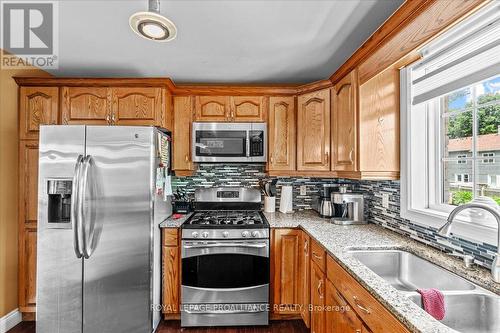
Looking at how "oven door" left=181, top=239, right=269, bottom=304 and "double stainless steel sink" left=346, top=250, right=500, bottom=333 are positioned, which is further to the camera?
"oven door" left=181, top=239, right=269, bottom=304

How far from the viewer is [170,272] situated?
2.33 meters

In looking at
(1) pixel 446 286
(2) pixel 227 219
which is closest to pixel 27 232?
(2) pixel 227 219

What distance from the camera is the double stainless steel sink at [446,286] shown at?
1079mm

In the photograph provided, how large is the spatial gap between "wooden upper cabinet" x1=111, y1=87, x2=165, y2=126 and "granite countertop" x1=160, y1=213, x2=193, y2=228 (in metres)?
0.91

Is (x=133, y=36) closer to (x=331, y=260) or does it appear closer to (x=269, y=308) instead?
(x=331, y=260)

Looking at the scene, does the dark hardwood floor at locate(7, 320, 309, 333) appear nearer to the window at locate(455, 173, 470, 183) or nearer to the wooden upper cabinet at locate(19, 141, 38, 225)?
the wooden upper cabinet at locate(19, 141, 38, 225)

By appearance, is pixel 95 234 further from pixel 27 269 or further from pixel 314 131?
pixel 314 131

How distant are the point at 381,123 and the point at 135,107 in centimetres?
211

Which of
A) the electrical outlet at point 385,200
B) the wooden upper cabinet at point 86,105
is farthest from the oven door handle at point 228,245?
the wooden upper cabinet at point 86,105

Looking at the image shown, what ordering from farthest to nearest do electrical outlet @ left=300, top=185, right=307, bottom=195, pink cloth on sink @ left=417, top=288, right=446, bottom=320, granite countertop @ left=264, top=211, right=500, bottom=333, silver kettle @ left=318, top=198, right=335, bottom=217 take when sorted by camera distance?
1. electrical outlet @ left=300, top=185, right=307, bottom=195
2. silver kettle @ left=318, top=198, right=335, bottom=217
3. pink cloth on sink @ left=417, top=288, right=446, bottom=320
4. granite countertop @ left=264, top=211, right=500, bottom=333

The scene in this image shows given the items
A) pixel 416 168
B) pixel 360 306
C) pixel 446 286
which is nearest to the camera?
pixel 360 306

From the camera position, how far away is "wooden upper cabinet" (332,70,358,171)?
2.02 metres

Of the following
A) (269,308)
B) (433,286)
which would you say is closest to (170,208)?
(269,308)

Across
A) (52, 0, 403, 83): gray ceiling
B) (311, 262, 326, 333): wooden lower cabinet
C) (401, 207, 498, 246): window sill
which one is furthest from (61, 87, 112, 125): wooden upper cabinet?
(401, 207, 498, 246): window sill
